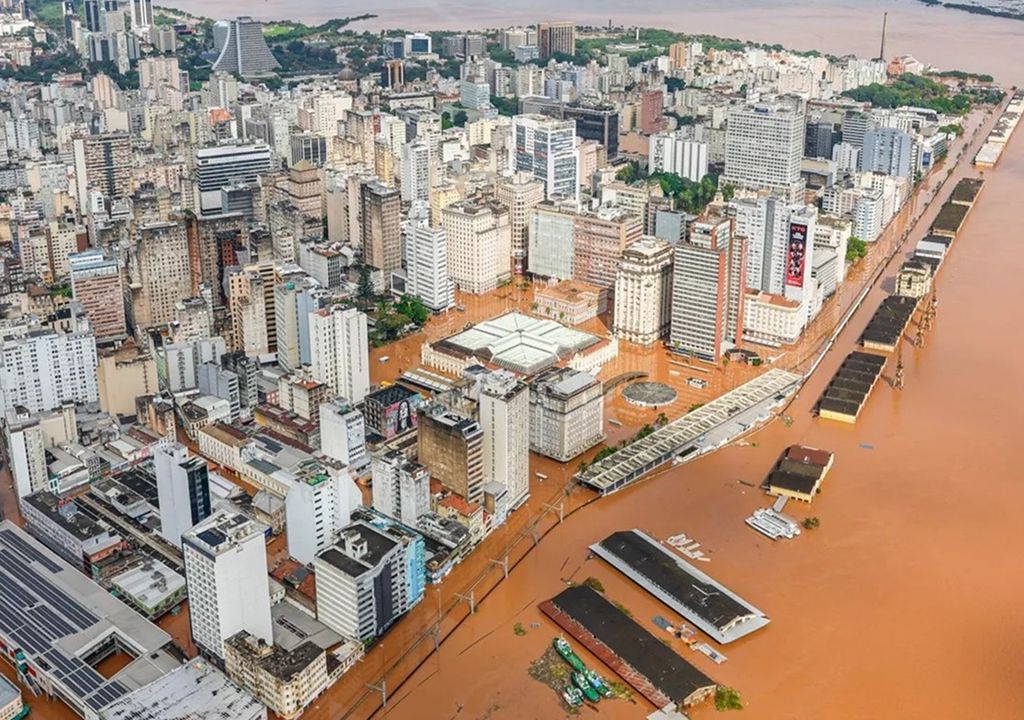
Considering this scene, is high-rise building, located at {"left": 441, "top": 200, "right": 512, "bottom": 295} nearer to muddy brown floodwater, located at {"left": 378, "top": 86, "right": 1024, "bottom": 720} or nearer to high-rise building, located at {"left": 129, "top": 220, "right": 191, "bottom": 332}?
high-rise building, located at {"left": 129, "top": 220, "right": 191, "bottom": 332}

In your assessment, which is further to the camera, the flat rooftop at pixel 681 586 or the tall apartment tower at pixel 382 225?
the tall apartment tower at pixel 382 225

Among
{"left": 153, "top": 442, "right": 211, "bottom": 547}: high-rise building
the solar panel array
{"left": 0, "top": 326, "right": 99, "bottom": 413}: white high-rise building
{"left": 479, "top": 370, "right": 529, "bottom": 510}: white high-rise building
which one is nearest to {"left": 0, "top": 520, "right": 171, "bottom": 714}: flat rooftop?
the solar panel array

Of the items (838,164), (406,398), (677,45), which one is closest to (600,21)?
(677,45)

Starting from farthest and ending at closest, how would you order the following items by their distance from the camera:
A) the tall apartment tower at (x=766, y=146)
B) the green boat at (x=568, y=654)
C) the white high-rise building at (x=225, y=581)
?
the tall apartment tower at (x=766, y=146) → the green boat at (x=568, y=654) → the white high-rise building at (x=225, y=581)

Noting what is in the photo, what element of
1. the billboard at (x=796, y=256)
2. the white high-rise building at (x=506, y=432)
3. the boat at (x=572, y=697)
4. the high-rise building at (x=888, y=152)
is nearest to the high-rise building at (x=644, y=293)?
the billboard at (x=796, y=256)

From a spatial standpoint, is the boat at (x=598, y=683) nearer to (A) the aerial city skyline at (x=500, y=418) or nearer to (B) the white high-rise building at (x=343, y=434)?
(A) the aerial city skyline at (x=500, y=418)

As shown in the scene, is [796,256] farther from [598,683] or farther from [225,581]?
[225,581]
